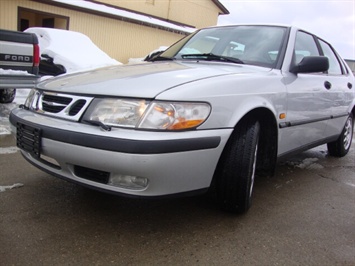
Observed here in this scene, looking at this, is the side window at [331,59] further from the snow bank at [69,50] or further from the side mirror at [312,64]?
the snow bank at [69,50]

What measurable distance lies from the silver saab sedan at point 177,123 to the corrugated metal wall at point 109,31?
11.7m

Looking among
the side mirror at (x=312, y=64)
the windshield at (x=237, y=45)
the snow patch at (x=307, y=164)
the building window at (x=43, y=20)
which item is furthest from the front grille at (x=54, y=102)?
the building window at (x=43, y=20)

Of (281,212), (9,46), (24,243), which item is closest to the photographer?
(24,243)

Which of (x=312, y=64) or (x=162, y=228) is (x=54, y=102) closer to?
(x=162, y=228)

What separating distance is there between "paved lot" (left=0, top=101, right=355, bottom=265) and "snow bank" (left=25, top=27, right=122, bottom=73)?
5.44m

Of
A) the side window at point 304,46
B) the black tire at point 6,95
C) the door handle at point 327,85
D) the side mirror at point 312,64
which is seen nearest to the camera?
the side mirror at point 312,64

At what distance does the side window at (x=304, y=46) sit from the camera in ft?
11.4

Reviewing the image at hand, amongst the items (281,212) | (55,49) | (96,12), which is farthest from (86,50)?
(281,212)

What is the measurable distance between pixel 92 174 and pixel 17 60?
14.2ft

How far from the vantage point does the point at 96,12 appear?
15203mm

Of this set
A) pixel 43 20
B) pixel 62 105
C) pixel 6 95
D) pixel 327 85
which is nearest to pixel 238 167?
pixel 62 105

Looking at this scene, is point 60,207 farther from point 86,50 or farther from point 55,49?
point 86,50

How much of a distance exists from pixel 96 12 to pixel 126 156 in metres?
14.5

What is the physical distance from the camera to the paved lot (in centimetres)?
213
